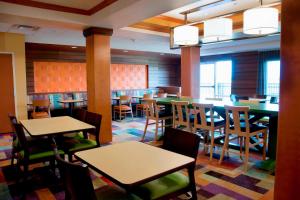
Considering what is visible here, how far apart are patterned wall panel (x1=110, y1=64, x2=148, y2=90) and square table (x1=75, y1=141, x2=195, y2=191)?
723 centimetres

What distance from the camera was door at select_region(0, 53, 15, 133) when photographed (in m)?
5.41

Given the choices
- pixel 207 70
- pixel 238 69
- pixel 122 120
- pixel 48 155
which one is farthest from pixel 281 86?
pixel 207 70

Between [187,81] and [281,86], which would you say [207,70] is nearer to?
[187,81]

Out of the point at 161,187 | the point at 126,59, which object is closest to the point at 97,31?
the point at 161,187

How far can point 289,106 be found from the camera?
1285 millimetres

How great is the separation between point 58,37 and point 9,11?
95.5 inches

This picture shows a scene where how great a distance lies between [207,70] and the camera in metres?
10.2

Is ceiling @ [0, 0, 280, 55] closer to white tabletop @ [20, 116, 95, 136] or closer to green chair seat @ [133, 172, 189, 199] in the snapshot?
white tabletop @ [20, 116, 95, 136]

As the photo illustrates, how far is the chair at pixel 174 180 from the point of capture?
1678 millimetres

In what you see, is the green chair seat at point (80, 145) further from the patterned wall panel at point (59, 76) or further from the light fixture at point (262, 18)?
the patterned wall panel at point (59, 76)

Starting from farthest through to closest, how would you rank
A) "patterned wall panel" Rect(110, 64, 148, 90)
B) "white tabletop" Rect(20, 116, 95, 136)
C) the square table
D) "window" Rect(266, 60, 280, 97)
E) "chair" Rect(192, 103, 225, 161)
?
"patterned wall panel" Rect(110, 64, 148, 90) → "window" Rect(266, 60, 280, 97) → "chair" Rect(192, 103, 225, 161) → "white tabletop" Rect(20, 116, 95, 136) → the square table

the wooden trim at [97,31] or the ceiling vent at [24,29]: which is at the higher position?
the ceiling vent at [24,29]

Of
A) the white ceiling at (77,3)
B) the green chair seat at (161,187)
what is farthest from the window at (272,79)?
the green chair seat at (161,187)

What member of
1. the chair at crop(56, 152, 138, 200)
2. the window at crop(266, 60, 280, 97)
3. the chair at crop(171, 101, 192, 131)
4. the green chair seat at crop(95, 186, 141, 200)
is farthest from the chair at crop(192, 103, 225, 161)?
the window at crop(266, 60, 280, 97)
